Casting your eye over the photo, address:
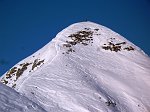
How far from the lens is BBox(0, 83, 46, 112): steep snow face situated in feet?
31.7

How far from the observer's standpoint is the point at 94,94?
22734 mm

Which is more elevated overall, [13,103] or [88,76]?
[88,76]

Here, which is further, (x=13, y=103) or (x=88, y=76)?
(x=88, y=76)

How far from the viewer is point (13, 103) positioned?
10266mm

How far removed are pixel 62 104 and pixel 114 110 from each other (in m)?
5.04

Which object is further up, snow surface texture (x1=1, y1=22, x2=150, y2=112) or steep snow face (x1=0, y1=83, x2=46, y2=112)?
snow surface texture (x1=1, y1=22, x2=150, y2=112)

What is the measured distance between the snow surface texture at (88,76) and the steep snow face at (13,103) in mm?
7409

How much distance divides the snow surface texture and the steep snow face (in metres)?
7.41

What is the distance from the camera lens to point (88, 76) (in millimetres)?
27016

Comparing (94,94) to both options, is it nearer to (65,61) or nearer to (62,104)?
(62,104)

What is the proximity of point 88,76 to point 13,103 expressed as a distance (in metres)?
17.2

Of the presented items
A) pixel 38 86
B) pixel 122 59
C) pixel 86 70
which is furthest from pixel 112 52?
pixel 38 86

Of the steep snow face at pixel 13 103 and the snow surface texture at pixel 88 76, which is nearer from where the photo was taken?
the steep snow face at pixel 13 103

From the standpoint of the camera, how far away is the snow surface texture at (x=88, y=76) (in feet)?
69.2
